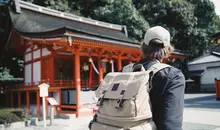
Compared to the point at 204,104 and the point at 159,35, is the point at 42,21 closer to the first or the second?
the point at 204,104

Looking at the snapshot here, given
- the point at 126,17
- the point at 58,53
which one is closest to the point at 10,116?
the point at 58,53

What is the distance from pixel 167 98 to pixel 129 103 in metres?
0.24

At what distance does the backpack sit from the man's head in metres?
0.11

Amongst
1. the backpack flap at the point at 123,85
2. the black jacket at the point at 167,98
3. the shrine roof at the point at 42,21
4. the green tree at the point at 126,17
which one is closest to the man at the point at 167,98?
the black jacket at the point at 167,98

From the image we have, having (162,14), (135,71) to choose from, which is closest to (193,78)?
(162,14)

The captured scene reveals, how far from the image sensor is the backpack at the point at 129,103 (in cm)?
150

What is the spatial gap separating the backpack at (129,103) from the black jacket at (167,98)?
0.13 feet

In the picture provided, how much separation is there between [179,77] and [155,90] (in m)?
0.19

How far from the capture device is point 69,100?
10836 mm

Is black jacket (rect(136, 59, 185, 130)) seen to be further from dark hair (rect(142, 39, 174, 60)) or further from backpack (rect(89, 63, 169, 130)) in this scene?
dark hair (rect(142, 39, 174, 60))

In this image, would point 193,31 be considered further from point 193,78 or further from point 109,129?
point 109,129

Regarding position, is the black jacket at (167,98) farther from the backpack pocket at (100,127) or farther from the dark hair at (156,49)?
the backpack pocket at (100,127)

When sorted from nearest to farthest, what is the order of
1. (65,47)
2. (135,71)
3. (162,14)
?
(135,71), (65,47), (162,14)

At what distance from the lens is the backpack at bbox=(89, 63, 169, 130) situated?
150 centimetres
